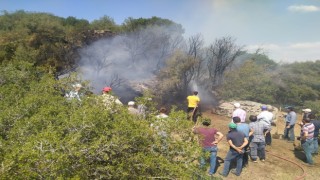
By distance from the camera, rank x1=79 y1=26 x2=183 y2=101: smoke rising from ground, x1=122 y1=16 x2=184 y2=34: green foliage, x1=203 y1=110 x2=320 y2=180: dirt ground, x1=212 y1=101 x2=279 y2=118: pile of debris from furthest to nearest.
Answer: x1=122 y1=16 x2=184 y2=34: green foliage → x1=79 y1=26 x2=183 y2=101: smoke rising from ground → x1=212 y1=101 x2=279 y2=118: pile of debris → x1=203 y1=110 x2=320 y2=180: dirt ground

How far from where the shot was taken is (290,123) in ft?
37.4

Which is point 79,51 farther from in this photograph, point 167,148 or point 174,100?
point 167,148

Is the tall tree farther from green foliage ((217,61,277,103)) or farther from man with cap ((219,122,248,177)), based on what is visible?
man with cap ((219,122,248,177))

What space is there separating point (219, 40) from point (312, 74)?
63.3ft

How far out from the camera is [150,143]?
4.81 metres

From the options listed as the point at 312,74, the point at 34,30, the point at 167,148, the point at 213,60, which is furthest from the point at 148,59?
the point at 312,74

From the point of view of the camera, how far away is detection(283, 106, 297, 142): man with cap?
11250mm

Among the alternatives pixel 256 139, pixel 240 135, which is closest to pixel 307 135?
pixel 256 139

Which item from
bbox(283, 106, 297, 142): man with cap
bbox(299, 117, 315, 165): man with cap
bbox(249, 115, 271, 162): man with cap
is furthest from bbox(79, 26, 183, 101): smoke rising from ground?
bbox(299, 117, 315, 165): man with cap

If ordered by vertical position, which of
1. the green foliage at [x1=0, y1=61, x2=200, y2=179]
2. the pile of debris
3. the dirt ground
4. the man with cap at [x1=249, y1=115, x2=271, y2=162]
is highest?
the green foliage at [x1=0, y1=61, x2=200, y2=179]

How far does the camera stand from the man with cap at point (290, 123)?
11.2m

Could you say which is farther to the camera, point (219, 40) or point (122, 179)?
point (219, 40)

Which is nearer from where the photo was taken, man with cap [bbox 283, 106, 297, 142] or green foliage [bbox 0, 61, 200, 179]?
green foliage [bbox 0, 61, 200, 179]

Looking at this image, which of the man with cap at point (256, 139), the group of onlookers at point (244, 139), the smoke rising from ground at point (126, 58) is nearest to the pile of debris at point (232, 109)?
the smoke rising from ground at point (126, 58)
